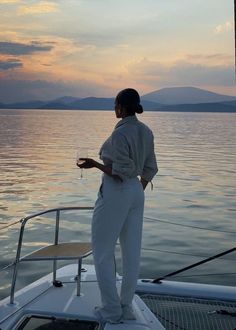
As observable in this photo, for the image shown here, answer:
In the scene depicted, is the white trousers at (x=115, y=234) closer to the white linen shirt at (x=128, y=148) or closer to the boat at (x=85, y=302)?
the white linen shirt at (x=128, y=148)

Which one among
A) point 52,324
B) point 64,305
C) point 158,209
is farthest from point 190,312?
point 158,209

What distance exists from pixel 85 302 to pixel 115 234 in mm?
820

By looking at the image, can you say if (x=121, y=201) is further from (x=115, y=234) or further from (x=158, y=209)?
(x=158, y=209)

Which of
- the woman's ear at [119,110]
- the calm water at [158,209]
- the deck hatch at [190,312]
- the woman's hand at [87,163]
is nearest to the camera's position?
the woman's hand at [87,163]

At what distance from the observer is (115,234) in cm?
451

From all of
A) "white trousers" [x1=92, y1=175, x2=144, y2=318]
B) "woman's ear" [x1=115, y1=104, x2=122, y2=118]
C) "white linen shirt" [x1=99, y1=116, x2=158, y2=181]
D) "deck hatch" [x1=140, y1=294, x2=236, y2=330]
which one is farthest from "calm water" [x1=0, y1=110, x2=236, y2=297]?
"woman's ear" [x1=115, y1=104, x2=122, y2=118]

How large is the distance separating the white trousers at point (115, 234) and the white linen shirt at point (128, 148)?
0.11 meters

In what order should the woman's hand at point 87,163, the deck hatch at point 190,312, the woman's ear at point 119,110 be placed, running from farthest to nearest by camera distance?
1. the deck hatch at point 190,312
2. the woman's ear at point 119,110
3. the woman's hand at point 87,163

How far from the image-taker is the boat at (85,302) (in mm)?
4652

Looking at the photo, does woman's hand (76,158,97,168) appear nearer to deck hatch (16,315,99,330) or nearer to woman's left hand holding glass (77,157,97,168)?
woman's left hand holding glass (77,157,97,168)

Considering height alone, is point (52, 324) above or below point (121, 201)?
below

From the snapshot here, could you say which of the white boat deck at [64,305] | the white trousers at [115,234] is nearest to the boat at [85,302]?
the white boat deck at [64,305]

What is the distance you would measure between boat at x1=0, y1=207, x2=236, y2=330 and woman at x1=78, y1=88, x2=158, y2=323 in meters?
0.24

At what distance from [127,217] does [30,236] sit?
972cm
